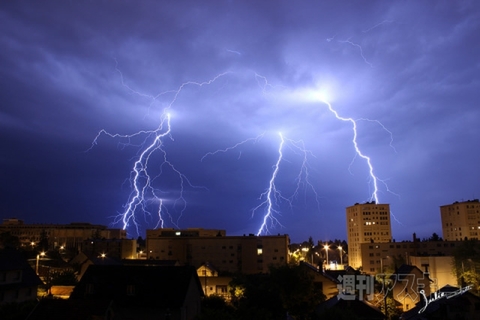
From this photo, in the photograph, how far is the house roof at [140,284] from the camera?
69.3ft

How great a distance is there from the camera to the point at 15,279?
26.7 m

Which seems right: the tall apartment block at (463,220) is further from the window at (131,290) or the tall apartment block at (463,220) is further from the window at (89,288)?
the window at (89,288)

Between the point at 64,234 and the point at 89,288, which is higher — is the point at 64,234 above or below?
above

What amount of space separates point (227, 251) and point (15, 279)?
110 ft

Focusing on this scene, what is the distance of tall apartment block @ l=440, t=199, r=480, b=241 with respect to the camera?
9225 cm

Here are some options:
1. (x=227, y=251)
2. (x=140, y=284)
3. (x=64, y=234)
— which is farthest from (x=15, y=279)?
(x=64, y=234)

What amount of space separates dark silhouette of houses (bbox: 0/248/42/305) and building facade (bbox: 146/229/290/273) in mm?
30069

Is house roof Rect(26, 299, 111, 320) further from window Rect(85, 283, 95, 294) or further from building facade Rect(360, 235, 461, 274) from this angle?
building facade Rect(360, 235, 461, 274)

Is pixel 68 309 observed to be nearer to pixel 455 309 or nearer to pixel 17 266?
pixel 17 266

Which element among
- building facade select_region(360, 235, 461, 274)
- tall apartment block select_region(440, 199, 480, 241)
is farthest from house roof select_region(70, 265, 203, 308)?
tall apartment block select_region(440, 199, 480, 241)

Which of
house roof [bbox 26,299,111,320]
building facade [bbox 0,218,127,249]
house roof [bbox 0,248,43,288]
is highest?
building facade [bbox 0,218,127,249]

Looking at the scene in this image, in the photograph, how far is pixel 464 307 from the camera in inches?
998

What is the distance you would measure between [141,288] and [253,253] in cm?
3641

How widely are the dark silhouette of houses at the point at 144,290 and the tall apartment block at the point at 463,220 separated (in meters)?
87.9
